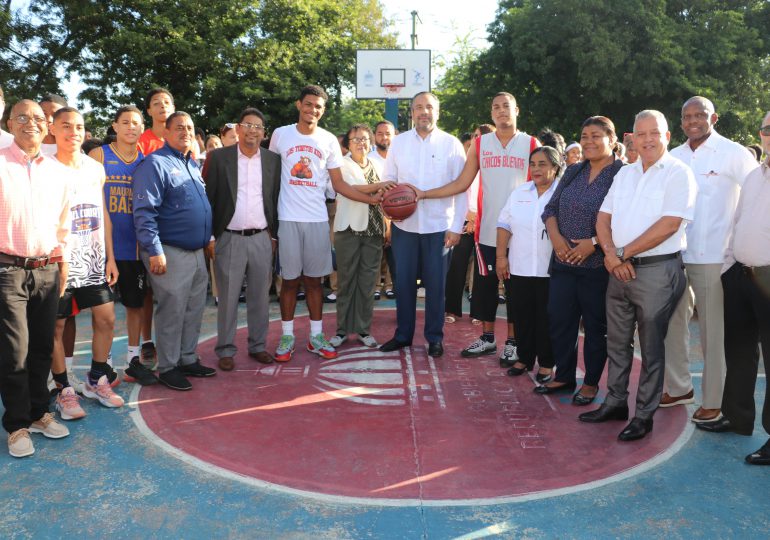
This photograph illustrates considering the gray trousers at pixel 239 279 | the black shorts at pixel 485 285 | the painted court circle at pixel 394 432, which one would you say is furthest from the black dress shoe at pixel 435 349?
the gray trousers at pixel 239 279

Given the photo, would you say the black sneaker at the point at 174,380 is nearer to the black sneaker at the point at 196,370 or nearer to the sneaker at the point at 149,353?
the black sneaker at the point at 196,370

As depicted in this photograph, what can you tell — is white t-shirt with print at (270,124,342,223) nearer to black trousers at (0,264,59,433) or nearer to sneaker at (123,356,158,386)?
sneaker at (123,356,158,386)

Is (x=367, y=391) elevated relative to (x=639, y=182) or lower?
lower

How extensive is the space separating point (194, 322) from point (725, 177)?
4.01 metres

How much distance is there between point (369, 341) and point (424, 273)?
0.86m

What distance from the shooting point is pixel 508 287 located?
530cm

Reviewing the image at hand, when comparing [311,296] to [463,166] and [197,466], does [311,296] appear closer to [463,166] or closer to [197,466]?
[463,166]

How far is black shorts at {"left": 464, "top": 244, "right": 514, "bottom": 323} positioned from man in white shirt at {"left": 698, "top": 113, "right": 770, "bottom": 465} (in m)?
1.88

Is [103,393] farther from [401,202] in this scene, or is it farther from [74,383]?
[401,202]

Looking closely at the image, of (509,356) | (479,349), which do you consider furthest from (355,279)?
(509,356)

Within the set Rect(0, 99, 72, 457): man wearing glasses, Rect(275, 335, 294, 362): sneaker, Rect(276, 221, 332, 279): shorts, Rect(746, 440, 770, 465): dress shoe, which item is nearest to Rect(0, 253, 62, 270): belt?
Rect(0, 99, 72, 457): man wearing glasses

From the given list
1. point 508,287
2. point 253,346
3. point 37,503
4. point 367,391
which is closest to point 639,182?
point 508,287

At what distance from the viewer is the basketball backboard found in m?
15.3

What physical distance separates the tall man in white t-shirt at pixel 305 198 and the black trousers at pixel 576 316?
188 centimetres
